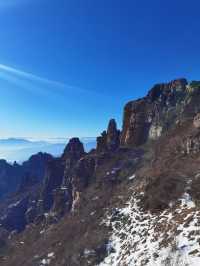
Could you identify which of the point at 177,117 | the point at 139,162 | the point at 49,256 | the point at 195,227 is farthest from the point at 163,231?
the point at 177,117

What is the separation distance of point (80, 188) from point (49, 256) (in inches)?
1736

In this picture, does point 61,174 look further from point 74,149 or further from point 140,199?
point 140,199

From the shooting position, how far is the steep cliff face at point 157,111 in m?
91.4

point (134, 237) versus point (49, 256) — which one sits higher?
point (134, 237)

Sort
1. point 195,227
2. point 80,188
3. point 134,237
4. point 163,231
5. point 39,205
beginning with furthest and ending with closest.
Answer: point 39,205, point 80,188, point 134,237, point 163,231, point 195,227

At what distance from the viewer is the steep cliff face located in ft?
300

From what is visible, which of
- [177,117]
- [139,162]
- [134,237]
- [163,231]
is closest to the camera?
[163,231]

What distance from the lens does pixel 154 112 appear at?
342 feet

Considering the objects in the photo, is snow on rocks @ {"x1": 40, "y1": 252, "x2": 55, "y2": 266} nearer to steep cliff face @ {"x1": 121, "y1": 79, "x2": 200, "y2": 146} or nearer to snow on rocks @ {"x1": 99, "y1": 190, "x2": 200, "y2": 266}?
snow on rocks @ {"x1": 99, "y1": 190, "x2": 200, "y2": 266}

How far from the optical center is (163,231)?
3859 centimetres

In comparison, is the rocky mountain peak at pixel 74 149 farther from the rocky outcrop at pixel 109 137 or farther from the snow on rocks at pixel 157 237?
the snow on rocks at pixel 157 237

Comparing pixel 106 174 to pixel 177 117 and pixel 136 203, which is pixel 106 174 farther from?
pixel 136 203

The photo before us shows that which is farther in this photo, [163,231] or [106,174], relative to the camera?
[106,174]

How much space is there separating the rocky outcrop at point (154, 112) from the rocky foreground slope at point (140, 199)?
12.9 inches
